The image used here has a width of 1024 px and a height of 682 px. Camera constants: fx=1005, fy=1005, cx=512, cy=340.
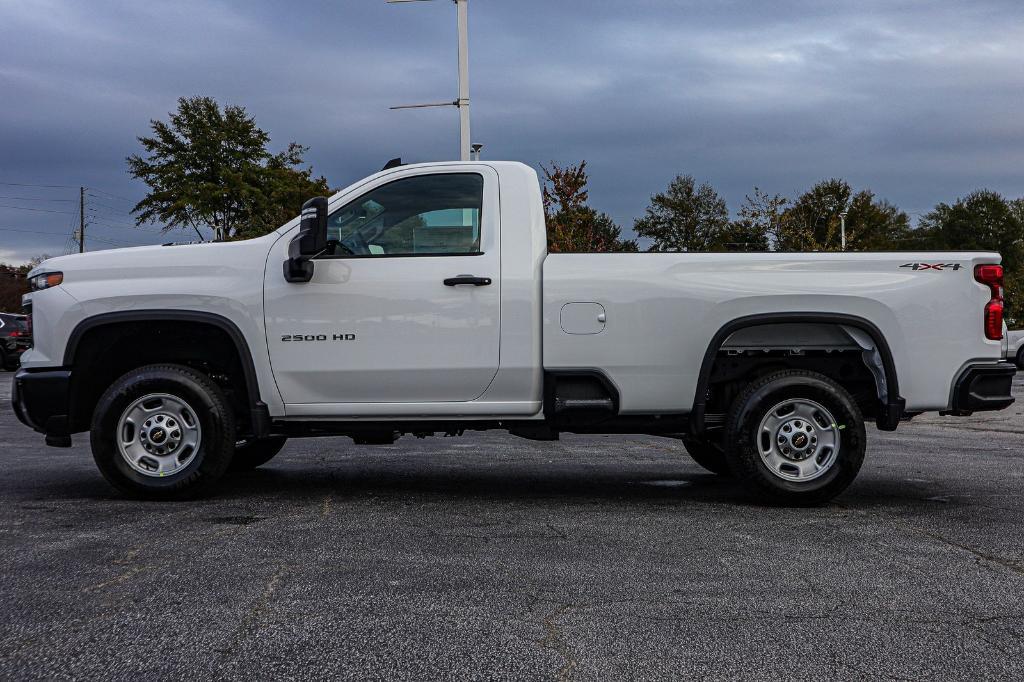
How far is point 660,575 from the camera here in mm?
4523

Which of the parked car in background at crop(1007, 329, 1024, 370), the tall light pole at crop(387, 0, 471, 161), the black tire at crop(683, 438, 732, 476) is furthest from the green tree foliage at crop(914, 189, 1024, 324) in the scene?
the black tire at crop(683, 438, 732, 476)

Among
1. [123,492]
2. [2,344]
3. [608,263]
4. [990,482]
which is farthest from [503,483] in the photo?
[2,344]

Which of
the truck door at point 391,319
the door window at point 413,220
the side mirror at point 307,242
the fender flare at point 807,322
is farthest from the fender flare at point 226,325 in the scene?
the fender flare at point 807,322

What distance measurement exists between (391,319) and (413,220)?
0.71m

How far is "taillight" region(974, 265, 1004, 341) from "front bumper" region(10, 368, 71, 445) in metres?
5.83

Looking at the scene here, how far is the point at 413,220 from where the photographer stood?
659 cm

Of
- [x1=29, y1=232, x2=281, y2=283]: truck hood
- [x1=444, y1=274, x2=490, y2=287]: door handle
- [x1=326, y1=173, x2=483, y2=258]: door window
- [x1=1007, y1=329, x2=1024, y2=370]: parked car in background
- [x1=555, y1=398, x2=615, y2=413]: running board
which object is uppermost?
[x1=326, y1=173, x2=483, y2=258]: door window

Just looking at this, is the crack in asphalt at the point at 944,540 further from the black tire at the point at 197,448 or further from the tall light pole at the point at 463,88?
the tall light pole at the point at 463,88

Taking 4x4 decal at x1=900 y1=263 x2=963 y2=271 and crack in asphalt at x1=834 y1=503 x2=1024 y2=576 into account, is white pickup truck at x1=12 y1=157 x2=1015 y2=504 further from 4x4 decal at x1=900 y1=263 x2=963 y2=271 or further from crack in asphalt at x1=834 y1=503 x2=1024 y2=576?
crack in asphalt at x1=834 y1=503 x2=1024 y2=576

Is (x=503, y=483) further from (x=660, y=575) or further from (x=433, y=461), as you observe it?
(x=660, y=575)

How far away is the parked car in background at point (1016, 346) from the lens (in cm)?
2806

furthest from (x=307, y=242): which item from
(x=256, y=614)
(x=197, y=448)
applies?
(x=256, y=614)

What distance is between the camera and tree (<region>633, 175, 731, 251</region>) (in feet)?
210

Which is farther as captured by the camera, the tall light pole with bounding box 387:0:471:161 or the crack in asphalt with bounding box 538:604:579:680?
the tall light pole with bounding box 387:0:471:161
